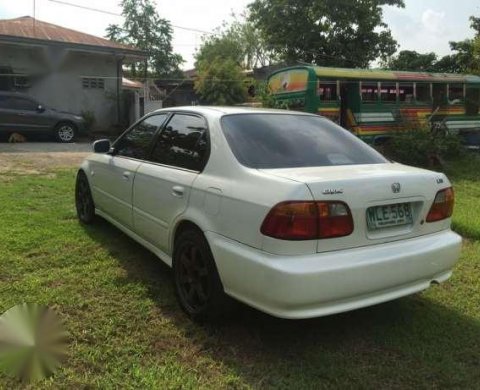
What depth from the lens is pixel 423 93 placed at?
1772 cm

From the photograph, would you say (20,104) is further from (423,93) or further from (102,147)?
(423,93)

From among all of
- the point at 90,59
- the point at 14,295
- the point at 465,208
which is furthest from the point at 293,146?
the point at 90,59

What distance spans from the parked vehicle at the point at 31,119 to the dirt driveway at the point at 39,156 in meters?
0.56

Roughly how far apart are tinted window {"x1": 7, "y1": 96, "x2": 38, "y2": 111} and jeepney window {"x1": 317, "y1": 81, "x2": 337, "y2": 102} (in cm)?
860

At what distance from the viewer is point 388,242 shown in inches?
125

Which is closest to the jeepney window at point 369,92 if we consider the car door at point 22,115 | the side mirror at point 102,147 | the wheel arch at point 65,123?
the wheel arch at point 65,123

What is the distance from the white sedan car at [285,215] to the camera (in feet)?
9.38

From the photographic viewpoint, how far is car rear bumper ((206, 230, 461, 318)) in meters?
2.81

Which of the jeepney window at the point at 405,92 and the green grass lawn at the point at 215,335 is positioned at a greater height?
the jeepney window at the point at 405,92

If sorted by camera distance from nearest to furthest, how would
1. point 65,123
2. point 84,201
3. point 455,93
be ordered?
point 84,201, point 65,123, point 455,93

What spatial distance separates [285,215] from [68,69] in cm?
1781

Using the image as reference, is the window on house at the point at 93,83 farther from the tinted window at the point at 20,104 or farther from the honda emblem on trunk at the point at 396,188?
the honda emblem on trunk at the point at 396,188

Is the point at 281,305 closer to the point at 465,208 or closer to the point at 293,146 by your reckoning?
the point at 293,146

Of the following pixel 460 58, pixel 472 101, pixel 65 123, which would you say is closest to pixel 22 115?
pixel 65 123
